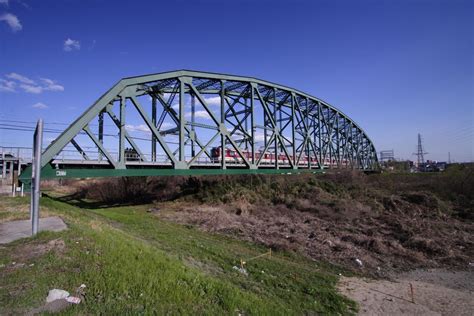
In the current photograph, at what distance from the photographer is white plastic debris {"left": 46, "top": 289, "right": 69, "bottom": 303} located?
5058mm

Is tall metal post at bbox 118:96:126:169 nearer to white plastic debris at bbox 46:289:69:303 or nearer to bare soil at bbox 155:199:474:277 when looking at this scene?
bare soil at bbox 155:199:474:277

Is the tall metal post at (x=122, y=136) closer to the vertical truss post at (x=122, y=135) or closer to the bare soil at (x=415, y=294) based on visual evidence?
the vertical truss post at (x=122, y=135)

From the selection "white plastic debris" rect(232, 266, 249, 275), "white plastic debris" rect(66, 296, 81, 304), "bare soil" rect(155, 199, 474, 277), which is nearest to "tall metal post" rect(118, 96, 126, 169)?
"bare soil" rect(155, 199, 474, 277)

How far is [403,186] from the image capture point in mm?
38438

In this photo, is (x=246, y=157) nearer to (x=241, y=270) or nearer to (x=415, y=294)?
(x=241, y=270)

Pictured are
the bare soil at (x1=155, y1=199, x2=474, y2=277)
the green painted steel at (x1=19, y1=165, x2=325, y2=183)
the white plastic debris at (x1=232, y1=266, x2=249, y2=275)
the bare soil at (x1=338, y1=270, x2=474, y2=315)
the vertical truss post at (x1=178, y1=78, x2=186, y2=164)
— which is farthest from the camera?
the vertical truss post at (x1=178, y1=78, x2=186, y2=164)

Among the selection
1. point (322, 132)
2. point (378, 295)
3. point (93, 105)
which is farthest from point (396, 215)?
point (322, 132)

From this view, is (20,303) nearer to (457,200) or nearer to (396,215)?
(396,215)

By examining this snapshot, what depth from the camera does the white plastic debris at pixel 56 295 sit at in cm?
506

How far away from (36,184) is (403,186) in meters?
41.8

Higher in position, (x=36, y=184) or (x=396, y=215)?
(x=36, y=184)

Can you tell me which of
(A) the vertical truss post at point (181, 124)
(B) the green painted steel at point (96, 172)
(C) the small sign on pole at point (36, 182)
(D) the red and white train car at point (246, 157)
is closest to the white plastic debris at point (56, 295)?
(C) the small sign on pole at point (36, 182)

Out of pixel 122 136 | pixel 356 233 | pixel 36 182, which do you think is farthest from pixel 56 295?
pixel 122 136

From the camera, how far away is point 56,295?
5160 mm
